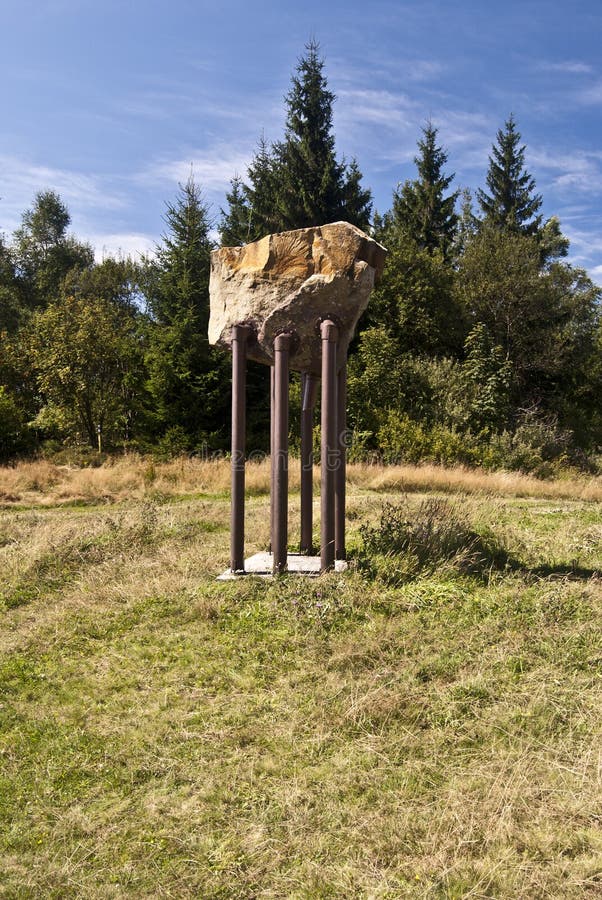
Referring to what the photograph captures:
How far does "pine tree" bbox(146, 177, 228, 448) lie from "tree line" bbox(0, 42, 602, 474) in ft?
0.18

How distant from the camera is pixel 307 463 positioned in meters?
7.78

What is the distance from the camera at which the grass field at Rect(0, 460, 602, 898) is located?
114 inches

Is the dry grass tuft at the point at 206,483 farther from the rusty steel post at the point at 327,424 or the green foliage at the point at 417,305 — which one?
the green foliage at the point at 417,305

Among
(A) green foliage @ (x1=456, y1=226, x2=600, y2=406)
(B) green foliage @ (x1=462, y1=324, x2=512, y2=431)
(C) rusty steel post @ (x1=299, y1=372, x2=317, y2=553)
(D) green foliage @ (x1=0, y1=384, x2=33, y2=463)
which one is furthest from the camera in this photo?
(A) green foliage @ (x1=456, y1=226, x2=600, y2=406)

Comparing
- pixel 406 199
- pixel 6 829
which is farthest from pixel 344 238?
pixel 406 199

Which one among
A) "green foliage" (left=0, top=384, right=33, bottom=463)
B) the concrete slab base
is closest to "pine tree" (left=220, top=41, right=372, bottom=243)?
"green foliage" (left=0, top=384, right=33, bottom=463)

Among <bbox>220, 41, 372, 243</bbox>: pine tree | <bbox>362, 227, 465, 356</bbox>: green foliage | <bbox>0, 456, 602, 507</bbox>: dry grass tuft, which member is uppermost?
<bbox>220, 41, 372, 243</bbox>: pine tree

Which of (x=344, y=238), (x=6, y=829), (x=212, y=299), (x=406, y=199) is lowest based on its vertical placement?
(x=6, y=829)

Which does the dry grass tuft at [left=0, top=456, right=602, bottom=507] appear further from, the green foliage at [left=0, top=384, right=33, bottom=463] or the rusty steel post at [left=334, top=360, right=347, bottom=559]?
the rusty steel post at [left=334, top=360, right=347, bottom=559]

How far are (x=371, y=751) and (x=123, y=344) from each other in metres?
20.0

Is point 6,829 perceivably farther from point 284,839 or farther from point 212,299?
point 212,299

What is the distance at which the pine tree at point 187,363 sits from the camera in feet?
68.4

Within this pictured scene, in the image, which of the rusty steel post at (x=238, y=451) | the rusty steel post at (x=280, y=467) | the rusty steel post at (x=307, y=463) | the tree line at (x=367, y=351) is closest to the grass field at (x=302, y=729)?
the rusty steel post at (x=238, y=451)

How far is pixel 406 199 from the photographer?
98.1 ft
